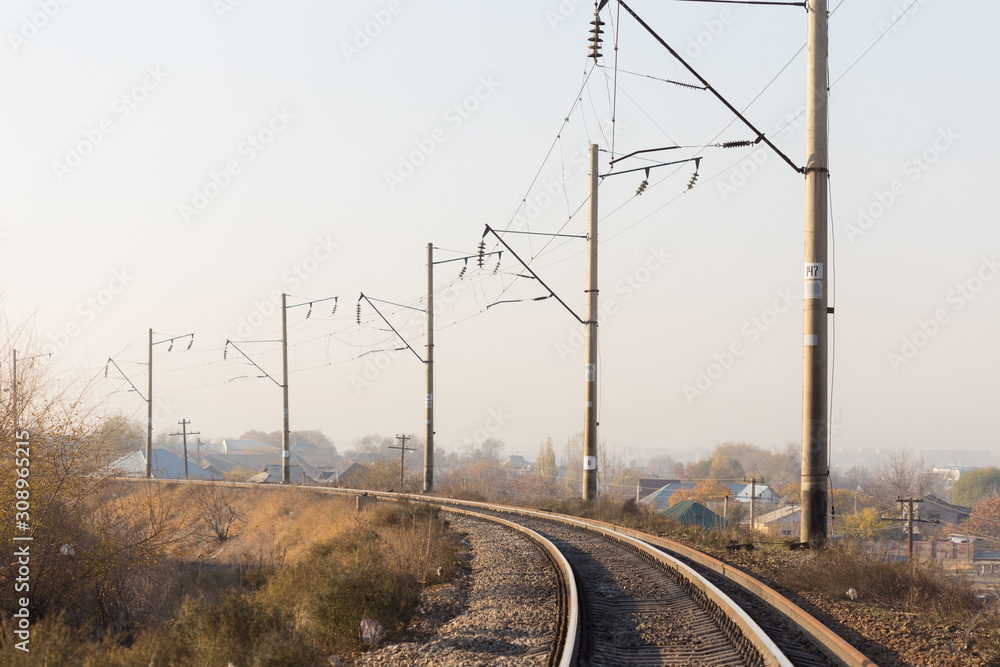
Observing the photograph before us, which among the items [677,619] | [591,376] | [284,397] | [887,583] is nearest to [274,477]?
[284,397]

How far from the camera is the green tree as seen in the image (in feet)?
390

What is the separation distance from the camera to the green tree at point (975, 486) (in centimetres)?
11888

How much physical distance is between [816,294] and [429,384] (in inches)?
934

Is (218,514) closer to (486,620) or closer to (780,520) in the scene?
(486,620)

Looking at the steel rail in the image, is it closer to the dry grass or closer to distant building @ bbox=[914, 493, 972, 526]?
the dry grass

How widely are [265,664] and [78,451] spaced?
8546 millimetres

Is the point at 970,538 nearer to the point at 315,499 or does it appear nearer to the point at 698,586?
the point at 315,499

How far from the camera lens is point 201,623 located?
941cm

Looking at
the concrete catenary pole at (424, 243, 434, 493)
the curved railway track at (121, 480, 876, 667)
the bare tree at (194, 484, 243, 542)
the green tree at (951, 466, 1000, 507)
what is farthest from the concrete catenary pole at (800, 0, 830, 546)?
the green tree at (951, 466, 1000, 507)

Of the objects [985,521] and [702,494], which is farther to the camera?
[702,494]

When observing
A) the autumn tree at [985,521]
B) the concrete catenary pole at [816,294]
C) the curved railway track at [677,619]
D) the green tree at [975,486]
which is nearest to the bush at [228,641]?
the curved railway track at [677,619]

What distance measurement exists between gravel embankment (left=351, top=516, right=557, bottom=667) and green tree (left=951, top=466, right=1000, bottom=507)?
417 ft

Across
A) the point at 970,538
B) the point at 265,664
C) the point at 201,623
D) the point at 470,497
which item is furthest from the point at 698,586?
the point at 970,538

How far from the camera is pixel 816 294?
13.8 meters
